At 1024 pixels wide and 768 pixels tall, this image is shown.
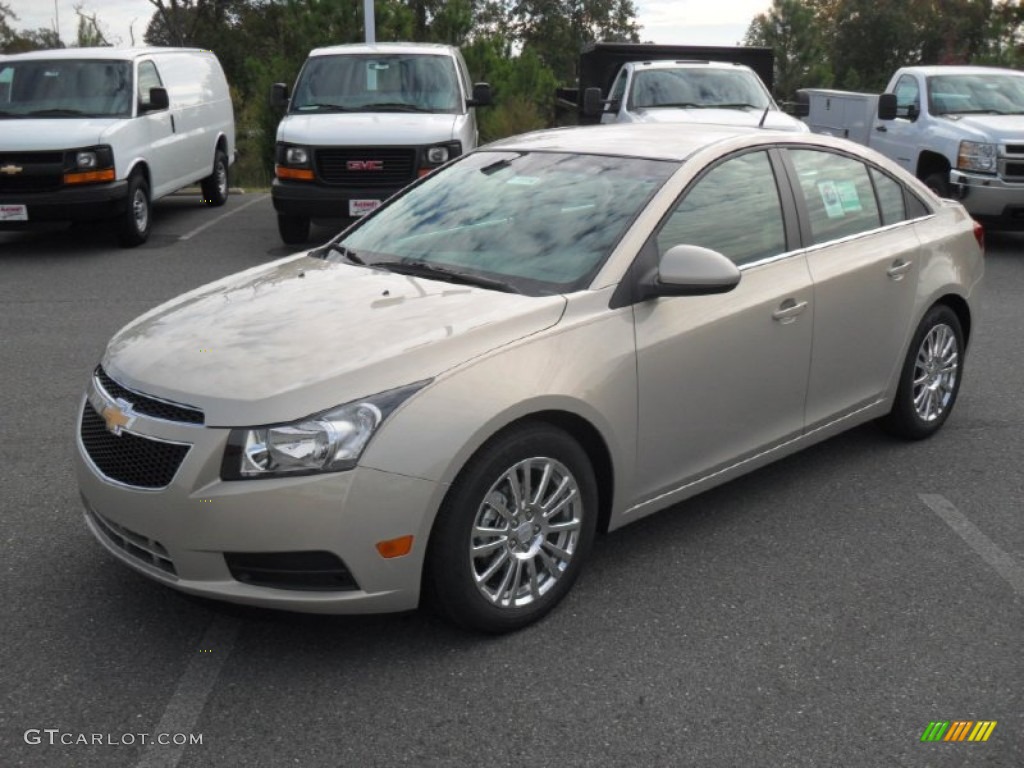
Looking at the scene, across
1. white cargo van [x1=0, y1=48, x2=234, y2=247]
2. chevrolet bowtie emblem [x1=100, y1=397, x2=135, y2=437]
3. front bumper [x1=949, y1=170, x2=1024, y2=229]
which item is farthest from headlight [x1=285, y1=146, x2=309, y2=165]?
chevrolet bowtie emblem [x1=100, y1=397, x2=135, y2=437]

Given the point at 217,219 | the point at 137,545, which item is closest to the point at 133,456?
the point at 137,545

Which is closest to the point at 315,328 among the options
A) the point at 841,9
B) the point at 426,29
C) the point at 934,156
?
the point at 934,156

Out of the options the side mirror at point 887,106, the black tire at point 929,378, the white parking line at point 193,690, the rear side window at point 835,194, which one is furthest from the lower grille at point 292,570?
the side mirror at point 887,106

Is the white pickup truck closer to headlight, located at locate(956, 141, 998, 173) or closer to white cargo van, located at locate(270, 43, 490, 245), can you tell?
headlight, located at locate(956, 141, 998, 173)

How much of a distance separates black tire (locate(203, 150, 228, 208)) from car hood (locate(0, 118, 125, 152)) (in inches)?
148

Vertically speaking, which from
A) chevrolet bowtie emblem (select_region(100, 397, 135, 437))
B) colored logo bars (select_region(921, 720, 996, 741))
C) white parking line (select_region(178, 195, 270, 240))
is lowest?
white parking line (select_region(178, 195, 270, 240))

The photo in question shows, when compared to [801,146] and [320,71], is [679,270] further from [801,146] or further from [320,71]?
[320,71]

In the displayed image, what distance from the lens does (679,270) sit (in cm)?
382

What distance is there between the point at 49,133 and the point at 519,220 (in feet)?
26.9

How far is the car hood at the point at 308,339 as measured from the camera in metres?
3.28

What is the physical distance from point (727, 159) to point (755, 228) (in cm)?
30

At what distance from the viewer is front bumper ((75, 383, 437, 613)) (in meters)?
3.18

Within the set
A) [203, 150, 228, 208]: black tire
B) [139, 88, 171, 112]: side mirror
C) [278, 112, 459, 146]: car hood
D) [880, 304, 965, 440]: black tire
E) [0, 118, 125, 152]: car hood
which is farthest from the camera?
[203, 150, 228, 208]: black tire

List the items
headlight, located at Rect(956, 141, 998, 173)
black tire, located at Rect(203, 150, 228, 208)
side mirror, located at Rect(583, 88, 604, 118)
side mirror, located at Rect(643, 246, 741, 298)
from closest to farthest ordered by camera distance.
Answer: side mirror, located at Rect(643, 246, 741, 298)
headlight, located at Rect(956, 141, 998, 173)
side mirror, located at Rect(583, 88, 604, 118)
black tire, located at Rect(203, 150, 228, 208)
